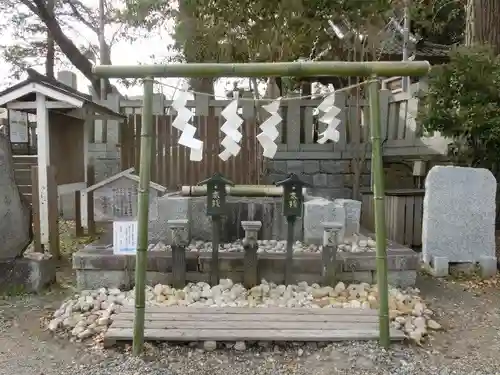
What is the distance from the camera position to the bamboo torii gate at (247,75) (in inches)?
128

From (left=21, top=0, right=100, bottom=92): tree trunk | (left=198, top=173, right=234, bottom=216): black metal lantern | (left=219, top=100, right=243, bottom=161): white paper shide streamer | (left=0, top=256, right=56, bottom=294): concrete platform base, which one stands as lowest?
(left=0, top=256, right=56, bottom=294): concrete platform base

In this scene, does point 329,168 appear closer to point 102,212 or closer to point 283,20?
point 283,20

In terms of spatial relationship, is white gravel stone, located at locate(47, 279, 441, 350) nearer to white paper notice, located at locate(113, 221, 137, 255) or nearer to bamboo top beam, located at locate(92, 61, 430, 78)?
white paper notice, located at locate(113, 221, 137, 255)

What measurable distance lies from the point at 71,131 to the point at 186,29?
3444 mm

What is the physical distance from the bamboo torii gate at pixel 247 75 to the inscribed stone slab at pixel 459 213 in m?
2.23

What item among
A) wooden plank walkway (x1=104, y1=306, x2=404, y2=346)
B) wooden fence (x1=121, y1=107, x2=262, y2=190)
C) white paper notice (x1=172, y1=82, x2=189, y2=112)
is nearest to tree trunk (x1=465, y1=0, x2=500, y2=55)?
wooden fence (x1=121, y1=107, x2=262, y2=190)

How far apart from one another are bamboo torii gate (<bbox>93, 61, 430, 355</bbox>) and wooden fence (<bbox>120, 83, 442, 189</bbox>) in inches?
176

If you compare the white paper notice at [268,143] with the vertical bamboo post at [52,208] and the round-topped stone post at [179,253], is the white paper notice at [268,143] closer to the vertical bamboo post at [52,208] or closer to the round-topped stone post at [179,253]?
the round-topped stone post at [179,253]

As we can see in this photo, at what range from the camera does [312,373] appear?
121 inches

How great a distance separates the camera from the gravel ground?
3.11 meters

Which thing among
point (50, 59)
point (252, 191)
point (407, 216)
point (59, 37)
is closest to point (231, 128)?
point (252, 191)

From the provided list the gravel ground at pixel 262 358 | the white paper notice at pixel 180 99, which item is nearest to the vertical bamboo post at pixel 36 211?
the gravel ground at pixel 262 358

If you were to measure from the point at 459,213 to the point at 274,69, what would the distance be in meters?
3.27

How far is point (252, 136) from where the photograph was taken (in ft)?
25.9
